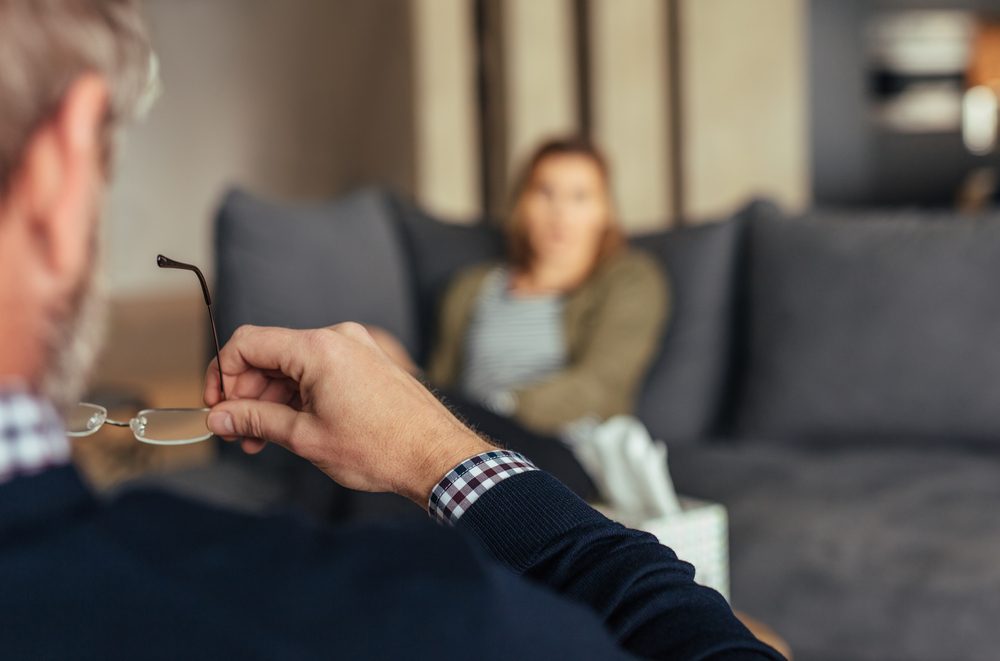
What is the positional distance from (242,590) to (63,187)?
0.47ft

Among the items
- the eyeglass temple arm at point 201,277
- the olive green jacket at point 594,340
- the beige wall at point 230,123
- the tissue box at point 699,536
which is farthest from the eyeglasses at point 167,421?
the beige wall at point 230,123

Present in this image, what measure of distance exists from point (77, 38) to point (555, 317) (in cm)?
196

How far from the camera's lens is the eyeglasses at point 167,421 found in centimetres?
51

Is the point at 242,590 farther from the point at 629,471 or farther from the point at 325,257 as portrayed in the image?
the point at 325,257

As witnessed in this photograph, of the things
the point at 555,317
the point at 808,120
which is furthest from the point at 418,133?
the point at 555,317

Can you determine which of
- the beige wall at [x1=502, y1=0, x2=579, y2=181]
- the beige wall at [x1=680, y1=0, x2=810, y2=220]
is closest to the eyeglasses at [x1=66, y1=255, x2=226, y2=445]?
the beige wall at [x1=680, y1=0, x2=810, y2=220]

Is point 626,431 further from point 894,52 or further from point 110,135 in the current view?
point 894,52

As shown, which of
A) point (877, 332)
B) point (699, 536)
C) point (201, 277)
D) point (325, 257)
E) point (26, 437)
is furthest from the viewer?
point (877, 332)

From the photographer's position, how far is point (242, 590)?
0.36 meters

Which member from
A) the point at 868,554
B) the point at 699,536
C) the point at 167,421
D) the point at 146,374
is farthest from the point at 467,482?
the point at 146,374

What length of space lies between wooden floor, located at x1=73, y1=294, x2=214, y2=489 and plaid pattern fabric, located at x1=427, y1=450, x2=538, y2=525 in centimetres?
Answer: 229

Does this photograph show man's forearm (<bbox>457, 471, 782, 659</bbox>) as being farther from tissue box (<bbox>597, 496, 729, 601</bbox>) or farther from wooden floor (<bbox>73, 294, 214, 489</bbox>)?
wooden floor (<bbox>73, 294, 214, 489</bbox>)

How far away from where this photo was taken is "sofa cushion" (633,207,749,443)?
2.29 metres

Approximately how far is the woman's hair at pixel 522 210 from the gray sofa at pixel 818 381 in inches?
4.2
